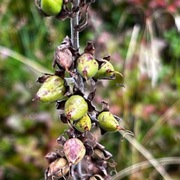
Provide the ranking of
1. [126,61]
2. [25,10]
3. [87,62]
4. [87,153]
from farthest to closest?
[25,10], [126,61], [87,153], [87,62]

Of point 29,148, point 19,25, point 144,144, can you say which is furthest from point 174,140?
point 19,25

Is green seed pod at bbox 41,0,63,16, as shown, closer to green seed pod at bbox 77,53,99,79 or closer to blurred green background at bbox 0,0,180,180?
green seed pod at bbox 77,53,99,79

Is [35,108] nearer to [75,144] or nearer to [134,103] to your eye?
[134,103]

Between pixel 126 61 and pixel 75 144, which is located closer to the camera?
pixel 75 144

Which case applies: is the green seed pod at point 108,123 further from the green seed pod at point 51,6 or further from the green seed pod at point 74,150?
the green seed pod at point 51,6

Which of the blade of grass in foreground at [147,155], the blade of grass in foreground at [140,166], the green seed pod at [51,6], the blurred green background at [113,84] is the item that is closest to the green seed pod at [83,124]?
the green seed pod at [51,6]
